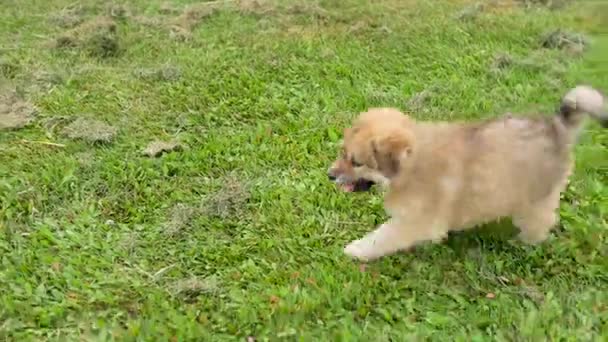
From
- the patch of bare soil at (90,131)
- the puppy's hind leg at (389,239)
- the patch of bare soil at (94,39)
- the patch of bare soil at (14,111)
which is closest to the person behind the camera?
the puppy's hind leg at (389,239)

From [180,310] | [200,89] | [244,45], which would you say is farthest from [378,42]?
[180,310]

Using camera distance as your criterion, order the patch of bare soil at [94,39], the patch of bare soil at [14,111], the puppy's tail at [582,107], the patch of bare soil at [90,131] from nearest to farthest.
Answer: the puppy's tail at [582,107] < the patch of bare soil at [90,131] < the patch of bare soil at [14,111] < the patch of bare soil at [94,39]

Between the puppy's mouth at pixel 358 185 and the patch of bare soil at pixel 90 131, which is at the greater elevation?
the puppy's mouth at pixel 358 185

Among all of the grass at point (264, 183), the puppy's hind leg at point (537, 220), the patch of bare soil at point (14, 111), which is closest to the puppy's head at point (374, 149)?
the grass at point (264, 183)

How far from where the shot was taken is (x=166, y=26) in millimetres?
8688

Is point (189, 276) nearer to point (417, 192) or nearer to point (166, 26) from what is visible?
point (417, 192)

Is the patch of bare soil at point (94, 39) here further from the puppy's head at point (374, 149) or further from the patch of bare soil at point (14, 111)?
the puppy's head at point (374, 149)

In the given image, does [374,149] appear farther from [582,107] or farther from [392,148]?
[582,107]

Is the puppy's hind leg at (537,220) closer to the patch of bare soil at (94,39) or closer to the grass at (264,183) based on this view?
the grass at (264,183)

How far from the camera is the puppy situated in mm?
4043

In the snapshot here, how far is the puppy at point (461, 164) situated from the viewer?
159 inches

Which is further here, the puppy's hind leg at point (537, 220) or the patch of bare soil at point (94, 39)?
the patch of bare soil at point (94, 39)

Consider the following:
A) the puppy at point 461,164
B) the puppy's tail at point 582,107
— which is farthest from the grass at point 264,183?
the puppy's tail at point 582,107

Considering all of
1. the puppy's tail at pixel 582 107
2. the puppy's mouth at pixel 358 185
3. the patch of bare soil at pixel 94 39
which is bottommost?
the patch of bare soil at pixel 94 39
